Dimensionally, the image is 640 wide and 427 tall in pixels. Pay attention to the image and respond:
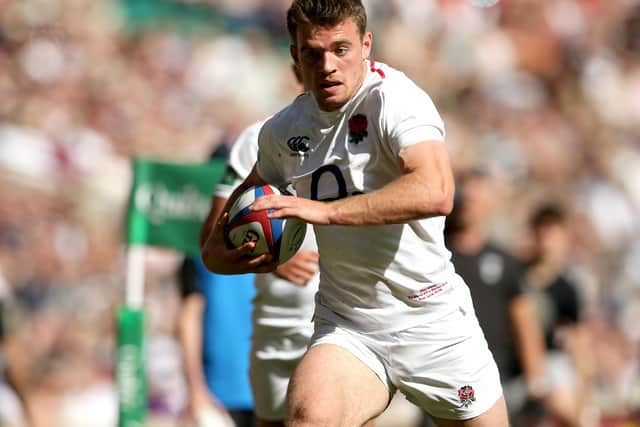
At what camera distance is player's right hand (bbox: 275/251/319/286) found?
17.1 ft

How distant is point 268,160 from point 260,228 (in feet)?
1.77

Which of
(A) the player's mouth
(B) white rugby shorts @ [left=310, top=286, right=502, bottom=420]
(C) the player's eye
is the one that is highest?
(C) the player's eye

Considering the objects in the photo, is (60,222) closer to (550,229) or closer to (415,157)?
(550,229)

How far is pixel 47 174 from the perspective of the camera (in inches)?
402

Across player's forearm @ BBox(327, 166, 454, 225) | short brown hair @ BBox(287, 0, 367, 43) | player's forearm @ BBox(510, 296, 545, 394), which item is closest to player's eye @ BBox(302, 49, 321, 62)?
short brown hair @ BBox(287, 0, 367, 43)

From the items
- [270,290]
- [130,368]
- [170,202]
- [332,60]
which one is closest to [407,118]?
[332,60]

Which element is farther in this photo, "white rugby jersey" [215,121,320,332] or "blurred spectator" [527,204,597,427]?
"blurred spectator" [527,204,597,427]

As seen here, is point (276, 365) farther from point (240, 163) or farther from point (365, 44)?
point (365, 44)

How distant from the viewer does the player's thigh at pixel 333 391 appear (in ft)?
12.5

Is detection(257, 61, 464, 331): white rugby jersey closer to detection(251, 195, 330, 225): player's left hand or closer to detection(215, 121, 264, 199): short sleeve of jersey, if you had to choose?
detection(251, 195, 330, 225): player's left hand

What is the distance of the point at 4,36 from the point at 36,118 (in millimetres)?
1055

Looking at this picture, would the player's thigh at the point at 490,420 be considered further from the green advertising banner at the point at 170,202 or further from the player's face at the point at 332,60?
the green advertising banner at the point at 170,202

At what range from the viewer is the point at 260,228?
3885 mm

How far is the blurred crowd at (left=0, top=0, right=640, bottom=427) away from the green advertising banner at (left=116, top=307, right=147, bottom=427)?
1.12 metres
